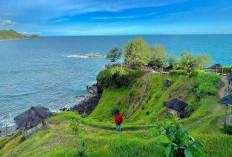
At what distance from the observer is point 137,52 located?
5353 centimetres

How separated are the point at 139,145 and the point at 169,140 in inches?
152

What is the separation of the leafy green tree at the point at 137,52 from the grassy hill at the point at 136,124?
6166 millimetres

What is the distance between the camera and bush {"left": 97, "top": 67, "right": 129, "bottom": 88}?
4875 cm

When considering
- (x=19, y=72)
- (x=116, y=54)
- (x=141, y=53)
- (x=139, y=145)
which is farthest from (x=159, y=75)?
(x=19, y=72)

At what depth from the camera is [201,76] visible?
30.6m

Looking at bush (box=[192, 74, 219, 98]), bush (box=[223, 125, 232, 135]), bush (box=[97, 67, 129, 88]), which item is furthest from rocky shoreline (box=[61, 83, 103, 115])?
bush (box=[223, 125, 232, 135])

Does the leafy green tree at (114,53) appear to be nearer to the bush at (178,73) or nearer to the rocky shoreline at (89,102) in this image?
the rocky shoreline at (89,102)

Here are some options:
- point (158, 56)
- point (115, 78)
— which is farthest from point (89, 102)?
point (158, 56)

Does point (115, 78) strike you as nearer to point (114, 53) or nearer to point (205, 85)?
point (114, 53)

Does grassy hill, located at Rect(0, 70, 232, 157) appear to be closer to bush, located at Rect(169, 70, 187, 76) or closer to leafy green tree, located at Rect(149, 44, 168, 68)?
bush, located at Rect(169, 70, 187, 76)

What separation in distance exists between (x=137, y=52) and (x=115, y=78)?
1067 centimetres

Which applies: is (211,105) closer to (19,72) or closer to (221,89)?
(221,89)

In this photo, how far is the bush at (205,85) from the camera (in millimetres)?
26312

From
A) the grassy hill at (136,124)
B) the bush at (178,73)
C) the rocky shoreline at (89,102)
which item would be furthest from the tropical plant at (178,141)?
the rocky shoreline at (89,102)
